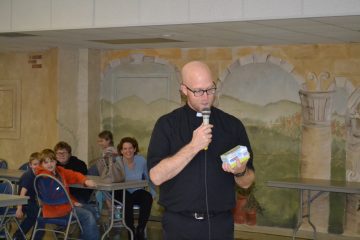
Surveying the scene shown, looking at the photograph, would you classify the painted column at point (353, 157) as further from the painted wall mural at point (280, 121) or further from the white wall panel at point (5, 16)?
the white wall panel at point (5, 16)

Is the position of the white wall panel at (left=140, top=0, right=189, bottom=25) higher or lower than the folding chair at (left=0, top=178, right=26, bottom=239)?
higher

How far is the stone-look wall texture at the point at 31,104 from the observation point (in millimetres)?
9969

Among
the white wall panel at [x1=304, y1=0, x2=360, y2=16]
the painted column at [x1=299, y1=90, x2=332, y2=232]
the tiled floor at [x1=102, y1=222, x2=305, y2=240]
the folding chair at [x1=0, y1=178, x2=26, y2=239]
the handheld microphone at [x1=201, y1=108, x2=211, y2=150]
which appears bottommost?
the tiled floor at [x1=102, y1=222, x2=305, y2=240]

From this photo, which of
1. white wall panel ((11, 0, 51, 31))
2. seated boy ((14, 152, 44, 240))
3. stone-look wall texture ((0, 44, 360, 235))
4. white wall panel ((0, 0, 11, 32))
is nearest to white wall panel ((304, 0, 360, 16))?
stone-look wall texture ((0, 44, 360, 235))

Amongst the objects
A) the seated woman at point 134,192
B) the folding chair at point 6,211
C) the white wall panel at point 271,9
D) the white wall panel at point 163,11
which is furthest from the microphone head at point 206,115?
the seated woman at point 134,192

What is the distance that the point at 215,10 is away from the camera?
21.7 ft

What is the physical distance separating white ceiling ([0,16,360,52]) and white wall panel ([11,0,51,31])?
17 cm

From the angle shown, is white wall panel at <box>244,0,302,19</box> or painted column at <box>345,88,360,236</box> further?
painted column at <box>345,88,360,236</box>

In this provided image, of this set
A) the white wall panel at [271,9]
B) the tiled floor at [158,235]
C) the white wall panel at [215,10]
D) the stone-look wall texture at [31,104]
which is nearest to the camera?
the white wall panel at [271,9]

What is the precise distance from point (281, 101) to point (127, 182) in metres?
2.43

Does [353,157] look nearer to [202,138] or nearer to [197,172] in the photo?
[197,172]

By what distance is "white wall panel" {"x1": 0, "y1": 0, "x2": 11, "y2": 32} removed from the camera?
804 centimetres

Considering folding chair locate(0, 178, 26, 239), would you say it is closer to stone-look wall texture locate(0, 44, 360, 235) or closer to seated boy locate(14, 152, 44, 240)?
seated boy locate(14, 152, 44, 240)

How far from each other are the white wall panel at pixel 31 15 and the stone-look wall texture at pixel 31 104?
1893mm
